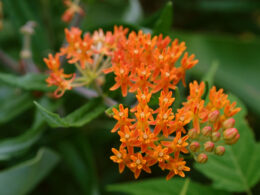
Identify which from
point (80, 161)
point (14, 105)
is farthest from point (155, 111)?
point (80, 161)

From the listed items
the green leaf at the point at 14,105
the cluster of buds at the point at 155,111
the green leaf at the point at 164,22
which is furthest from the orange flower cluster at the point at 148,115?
the green leaf at the point at 14,105

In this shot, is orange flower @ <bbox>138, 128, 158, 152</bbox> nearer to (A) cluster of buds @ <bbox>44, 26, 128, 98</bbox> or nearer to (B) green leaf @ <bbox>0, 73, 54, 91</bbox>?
(A) cluster of buds @ <bbox>44, 26, 128, 98</bbox>

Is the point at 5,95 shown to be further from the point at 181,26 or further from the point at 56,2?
the point at 181,26

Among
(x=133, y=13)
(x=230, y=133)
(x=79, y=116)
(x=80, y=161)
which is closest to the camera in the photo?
(x=230, y=133)

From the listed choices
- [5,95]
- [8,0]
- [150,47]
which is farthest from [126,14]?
[150,47]

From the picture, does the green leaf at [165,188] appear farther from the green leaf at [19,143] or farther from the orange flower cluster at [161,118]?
Result: the green leaf at [19,143]

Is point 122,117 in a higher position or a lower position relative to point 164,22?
lower

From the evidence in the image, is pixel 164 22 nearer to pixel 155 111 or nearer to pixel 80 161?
pixel 155 111
